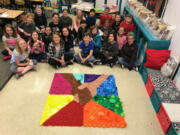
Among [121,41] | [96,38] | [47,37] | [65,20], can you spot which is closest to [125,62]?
[121,41]

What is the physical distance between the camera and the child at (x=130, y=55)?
3252mm

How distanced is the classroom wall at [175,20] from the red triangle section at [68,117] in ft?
6.27

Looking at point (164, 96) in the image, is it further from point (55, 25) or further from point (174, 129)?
point (55, 25)

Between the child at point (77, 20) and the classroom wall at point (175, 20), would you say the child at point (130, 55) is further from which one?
the child at point (77, 20)

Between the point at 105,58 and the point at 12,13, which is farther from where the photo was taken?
the point at 12,13

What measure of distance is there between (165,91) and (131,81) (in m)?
0.70

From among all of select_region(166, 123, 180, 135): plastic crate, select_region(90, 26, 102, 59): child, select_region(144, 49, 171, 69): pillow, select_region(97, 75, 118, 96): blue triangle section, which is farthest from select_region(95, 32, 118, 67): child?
select_region(166, 123, 180, 135): plastic crate

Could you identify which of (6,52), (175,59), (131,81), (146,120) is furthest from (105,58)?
(6,52)

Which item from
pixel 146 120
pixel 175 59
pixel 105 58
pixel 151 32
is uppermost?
pixel 151 32

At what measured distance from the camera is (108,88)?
8.91 ft

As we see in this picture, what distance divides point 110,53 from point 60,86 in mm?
1412

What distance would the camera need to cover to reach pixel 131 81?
9.74 ft

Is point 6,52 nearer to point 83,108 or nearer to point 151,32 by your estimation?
point 83,108

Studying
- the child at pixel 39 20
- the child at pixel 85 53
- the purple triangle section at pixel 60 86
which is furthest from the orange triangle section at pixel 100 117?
the child at pixel 39 20
